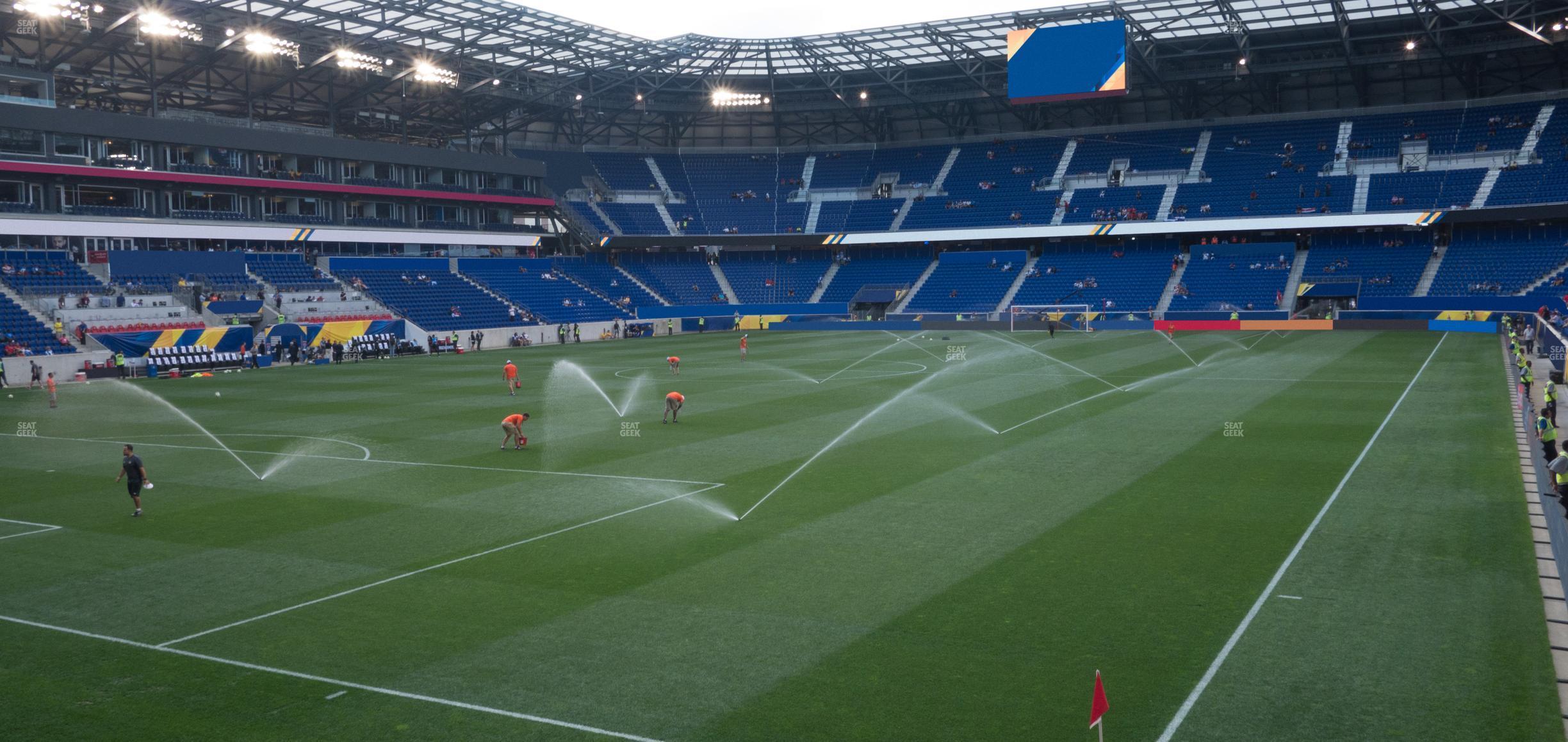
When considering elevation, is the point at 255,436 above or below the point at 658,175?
below

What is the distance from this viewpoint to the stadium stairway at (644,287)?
9719 centimetres

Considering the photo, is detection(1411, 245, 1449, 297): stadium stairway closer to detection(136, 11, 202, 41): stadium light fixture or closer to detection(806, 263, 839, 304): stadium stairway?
detection(806, 263, 839, 304): stadium stairway

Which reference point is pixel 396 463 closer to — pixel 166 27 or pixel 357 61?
pixel 166 27

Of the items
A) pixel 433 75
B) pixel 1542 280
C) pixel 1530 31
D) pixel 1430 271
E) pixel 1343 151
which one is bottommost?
pixel 1542 280

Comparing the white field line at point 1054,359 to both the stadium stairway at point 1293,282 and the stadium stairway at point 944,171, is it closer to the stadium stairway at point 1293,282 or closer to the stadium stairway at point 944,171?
the stadium stairway at point 1293,282

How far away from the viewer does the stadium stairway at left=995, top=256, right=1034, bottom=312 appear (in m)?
89.8

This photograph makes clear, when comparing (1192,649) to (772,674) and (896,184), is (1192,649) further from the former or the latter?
(896,184)

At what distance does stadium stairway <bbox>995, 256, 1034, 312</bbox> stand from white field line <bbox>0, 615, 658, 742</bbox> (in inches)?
3170

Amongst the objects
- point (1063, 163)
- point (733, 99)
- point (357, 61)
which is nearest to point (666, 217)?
point (733, 99)

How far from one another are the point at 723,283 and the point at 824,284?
10108mm

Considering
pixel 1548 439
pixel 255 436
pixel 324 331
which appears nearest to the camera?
pixel 1548 439

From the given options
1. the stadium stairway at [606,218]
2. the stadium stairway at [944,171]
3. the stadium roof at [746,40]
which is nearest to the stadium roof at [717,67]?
the stadium roof at [746,40]

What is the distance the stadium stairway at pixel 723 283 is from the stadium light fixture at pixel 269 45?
143 feet

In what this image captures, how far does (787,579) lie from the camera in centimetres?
1479
